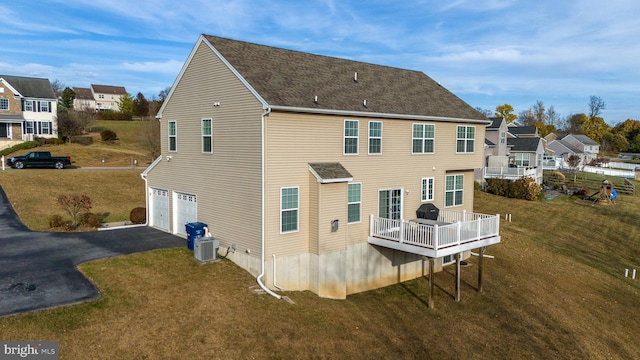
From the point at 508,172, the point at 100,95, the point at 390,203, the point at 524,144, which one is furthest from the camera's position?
the point at 100,95

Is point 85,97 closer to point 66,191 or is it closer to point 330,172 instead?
point 66,191

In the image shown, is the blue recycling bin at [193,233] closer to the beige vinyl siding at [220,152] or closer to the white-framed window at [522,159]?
the beige vinyl siding at [220,152]

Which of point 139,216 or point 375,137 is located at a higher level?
point 375,137

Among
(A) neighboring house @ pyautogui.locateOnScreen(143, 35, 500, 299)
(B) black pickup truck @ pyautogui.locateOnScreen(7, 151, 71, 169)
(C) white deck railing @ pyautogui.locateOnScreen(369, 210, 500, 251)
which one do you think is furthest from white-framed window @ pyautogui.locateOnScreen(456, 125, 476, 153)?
(B) black pickup truck @ pyautogui.locateOnScreen(7, 151, 71, 169)

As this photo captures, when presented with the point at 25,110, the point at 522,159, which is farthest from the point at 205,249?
A: the point at 522,159

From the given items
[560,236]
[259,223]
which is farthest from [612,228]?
[259,223]

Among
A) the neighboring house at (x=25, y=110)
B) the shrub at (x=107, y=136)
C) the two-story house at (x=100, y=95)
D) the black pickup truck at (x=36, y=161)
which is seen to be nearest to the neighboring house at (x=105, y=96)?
the two-story house at (x=100, y=95)
